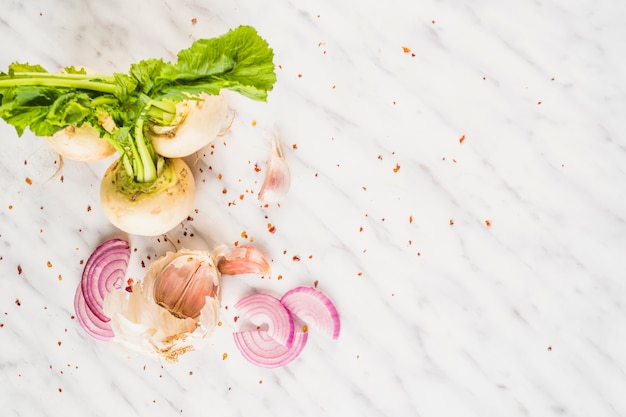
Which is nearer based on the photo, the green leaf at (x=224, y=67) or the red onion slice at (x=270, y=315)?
the green leaf at (x=224, y=67)

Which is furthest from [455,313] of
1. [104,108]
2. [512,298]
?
[104,108]

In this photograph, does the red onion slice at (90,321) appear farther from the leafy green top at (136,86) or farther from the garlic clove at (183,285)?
the leafy green top at (136,86)

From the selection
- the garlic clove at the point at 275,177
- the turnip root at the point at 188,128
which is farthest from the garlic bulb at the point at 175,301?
the turnip root at the point at 188,128

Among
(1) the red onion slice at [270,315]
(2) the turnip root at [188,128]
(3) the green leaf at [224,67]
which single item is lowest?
(1) the red onion slice at [270,315]

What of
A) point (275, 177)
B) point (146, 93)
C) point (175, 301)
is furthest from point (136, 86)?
point (175, 301)

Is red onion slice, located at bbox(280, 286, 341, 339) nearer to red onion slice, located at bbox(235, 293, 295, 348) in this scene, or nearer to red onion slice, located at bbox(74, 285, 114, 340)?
red onion slice, located at bbox(235, 293, 295, 348)

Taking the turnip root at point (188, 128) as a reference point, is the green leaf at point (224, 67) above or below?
above
